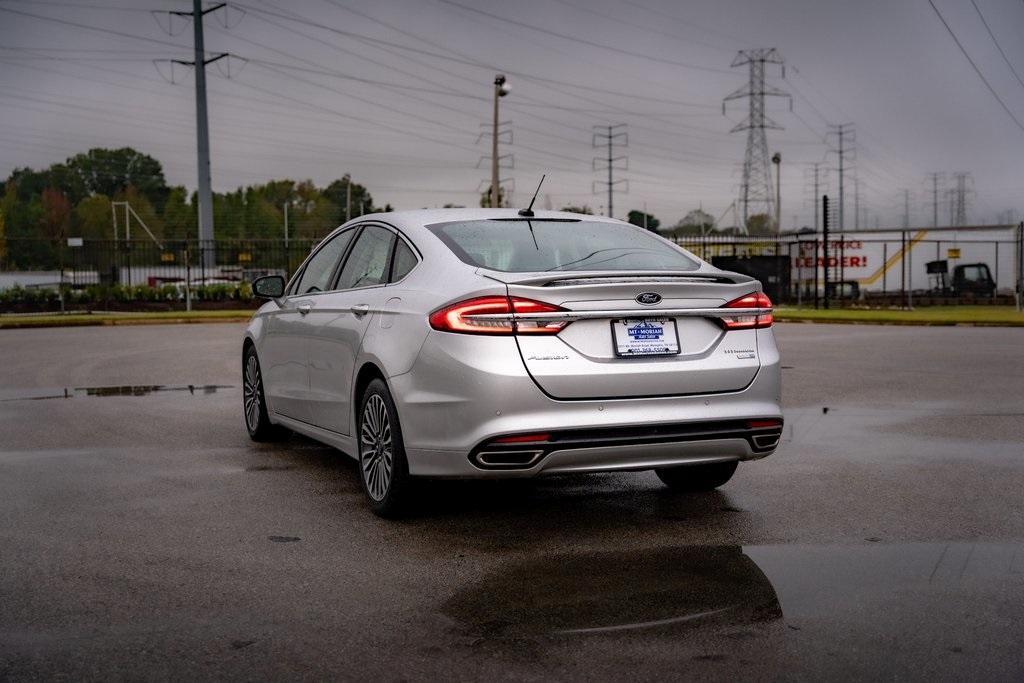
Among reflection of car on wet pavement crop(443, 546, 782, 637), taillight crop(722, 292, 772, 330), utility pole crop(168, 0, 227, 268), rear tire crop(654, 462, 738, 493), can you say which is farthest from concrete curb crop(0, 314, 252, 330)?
reflection of car on wet pavement crop(443, 546, 782, 637)

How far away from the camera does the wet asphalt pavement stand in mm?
4008

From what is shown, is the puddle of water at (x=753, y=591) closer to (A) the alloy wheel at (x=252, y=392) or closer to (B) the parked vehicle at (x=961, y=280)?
(A) the alloy wheel at (x=252, y=392)

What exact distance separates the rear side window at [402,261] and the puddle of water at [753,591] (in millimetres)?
1935

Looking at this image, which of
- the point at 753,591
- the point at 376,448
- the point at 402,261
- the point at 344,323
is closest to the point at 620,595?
the point at 753,591

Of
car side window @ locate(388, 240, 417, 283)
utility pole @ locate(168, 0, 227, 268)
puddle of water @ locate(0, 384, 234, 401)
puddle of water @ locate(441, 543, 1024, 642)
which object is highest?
utility pole @ locate(168, 0, 227, 268)

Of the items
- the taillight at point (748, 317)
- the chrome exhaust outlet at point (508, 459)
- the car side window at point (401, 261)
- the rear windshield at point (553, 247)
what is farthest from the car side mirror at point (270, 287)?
the taillight at point (748, 317)

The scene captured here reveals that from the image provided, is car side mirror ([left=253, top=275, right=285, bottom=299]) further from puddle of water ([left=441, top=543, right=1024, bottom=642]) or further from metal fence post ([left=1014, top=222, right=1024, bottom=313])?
→ metal fence post ([left=1014, top=222, right=1024, bottom=313])

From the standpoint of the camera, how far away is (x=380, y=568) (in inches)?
207

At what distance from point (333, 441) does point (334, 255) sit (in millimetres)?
1437

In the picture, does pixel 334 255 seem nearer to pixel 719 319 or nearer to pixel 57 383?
pixel 719 319

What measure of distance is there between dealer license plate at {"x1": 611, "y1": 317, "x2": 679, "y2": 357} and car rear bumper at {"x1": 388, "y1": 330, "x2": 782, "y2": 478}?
0.24 m

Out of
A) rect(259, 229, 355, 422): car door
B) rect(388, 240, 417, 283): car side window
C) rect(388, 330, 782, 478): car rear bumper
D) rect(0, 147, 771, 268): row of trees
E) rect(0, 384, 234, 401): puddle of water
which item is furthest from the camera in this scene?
rect(0, 147, 771, 268): row of trees

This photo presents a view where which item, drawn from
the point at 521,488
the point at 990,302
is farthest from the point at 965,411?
the point at 990,302

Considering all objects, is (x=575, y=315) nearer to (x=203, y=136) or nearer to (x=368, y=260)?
(x=368, y=260)
